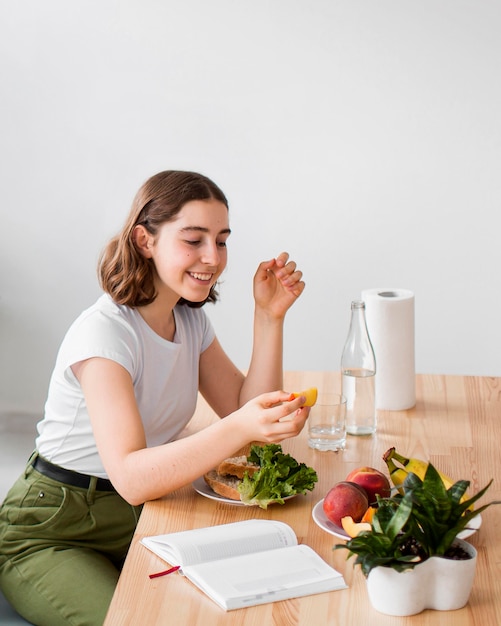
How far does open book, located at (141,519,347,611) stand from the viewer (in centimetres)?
116

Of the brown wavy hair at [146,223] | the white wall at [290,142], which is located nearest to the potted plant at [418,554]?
the brown wavy hair at [146,223]

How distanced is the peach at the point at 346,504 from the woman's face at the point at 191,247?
1.82ft

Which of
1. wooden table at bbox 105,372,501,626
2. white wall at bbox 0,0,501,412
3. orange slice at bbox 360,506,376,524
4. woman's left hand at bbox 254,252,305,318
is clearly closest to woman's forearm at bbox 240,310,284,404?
woman's left hand at bbox 254,252,305,318

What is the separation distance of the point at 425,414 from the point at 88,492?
2.42 ft

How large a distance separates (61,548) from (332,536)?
0.57 m

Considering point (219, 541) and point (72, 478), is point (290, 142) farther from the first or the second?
point (219, 541)

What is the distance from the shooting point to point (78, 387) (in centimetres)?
172

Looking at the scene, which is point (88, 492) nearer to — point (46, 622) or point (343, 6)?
point (46, 622)

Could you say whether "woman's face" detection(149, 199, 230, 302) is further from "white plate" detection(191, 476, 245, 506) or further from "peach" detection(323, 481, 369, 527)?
"peach" detection(323, 481, 369, 527)

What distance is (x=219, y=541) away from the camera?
129 cm

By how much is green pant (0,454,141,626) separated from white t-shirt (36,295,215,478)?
63 millimetres

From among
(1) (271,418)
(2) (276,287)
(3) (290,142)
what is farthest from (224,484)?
(3) (290,142)

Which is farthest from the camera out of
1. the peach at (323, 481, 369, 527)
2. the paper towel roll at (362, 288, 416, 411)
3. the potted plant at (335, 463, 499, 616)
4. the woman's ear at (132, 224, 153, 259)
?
the paper towel roll at (362, 288, 416, 411)

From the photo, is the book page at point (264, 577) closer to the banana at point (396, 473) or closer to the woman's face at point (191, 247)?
the banana at point (396, 473)
